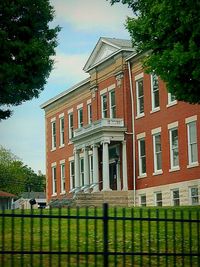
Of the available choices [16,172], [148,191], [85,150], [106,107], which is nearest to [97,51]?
[106,107]

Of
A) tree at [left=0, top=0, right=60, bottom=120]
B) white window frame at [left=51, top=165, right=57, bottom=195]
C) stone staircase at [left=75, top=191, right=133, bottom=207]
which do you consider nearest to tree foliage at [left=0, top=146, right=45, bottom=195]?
white window frame at [left=51, top=165, right=57, bottom=195]

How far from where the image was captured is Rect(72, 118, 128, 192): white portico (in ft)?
130

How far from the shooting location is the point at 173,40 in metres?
20.1

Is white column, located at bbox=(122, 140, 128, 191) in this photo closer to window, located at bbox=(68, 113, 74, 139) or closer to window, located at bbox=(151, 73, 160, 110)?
window, located at bbox=(151, 73, 160, 110)

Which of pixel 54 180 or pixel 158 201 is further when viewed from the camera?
pixel 54 180

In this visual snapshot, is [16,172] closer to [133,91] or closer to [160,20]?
[133,91]

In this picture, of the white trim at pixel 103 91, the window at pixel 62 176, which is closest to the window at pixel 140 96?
the white trim at pixel 103 91

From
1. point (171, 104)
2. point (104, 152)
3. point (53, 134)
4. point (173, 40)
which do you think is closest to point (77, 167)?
point (104, 152)

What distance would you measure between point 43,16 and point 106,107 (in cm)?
2394

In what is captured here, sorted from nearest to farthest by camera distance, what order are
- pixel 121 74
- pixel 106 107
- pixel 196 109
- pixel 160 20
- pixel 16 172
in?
→ pixel 160 20 < pixel 196 109 < pixel 121 74 < pixel 106 107 < pixel 16 172

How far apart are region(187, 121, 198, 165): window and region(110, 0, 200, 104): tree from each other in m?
13.0

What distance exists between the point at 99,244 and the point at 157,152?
25.1 metres

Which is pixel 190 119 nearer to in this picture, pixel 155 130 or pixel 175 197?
pixel 155 130

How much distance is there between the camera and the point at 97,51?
148 ft
